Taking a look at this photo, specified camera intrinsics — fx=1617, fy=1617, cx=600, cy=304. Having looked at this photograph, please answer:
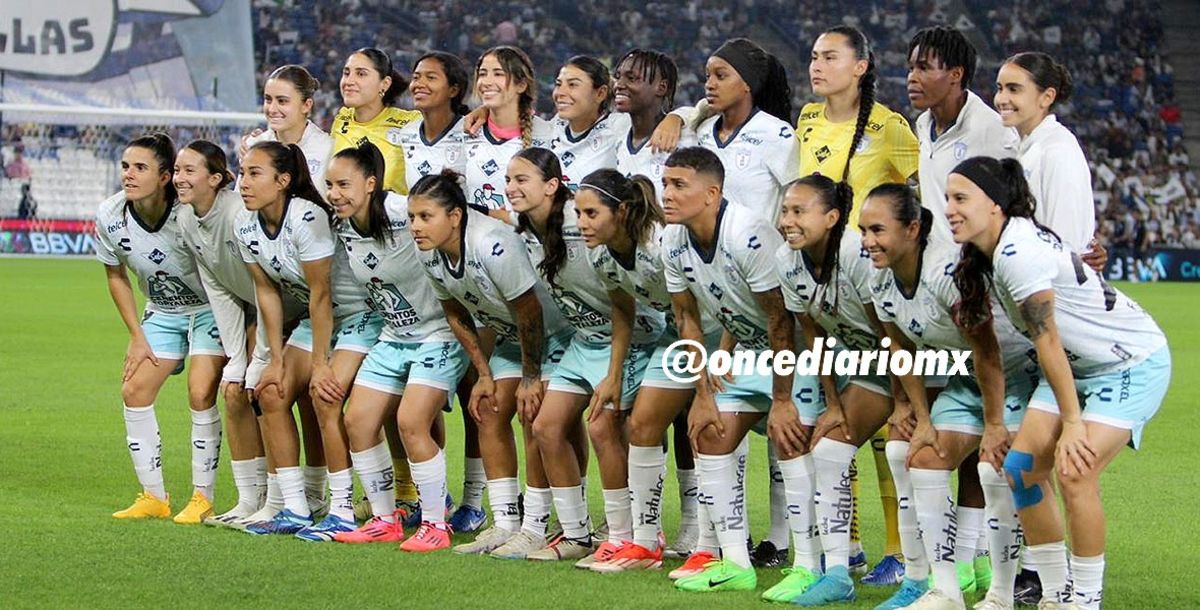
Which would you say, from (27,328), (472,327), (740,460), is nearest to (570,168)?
(472,327)

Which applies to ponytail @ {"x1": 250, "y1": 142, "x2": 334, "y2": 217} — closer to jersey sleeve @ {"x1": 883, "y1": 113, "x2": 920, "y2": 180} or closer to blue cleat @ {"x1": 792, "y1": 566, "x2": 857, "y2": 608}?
jersey sleeve @ {"x1": 883, "y1": 113, "x2": 920, "y2": 180}

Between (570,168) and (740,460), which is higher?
(570,168)

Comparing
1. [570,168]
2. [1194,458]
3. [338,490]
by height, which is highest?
[570,168]

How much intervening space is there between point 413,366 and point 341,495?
70 centimetres

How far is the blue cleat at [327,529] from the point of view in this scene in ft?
24.1

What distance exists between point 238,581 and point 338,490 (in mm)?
1227

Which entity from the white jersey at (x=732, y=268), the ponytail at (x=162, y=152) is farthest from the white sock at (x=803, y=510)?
the ponytail at (x=162, y=152)

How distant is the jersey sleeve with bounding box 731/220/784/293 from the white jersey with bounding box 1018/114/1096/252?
3.31ft

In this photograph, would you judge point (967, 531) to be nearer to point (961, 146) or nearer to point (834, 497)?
point (834, 497)

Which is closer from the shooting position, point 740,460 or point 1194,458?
point 740,460

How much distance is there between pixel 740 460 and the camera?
6.62 metres

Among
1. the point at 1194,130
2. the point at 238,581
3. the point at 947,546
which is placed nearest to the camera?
the point at 947,546

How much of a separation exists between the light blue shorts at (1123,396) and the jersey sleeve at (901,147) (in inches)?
59.5

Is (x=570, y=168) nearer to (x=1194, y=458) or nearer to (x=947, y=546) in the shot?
(x=947, y=546)
